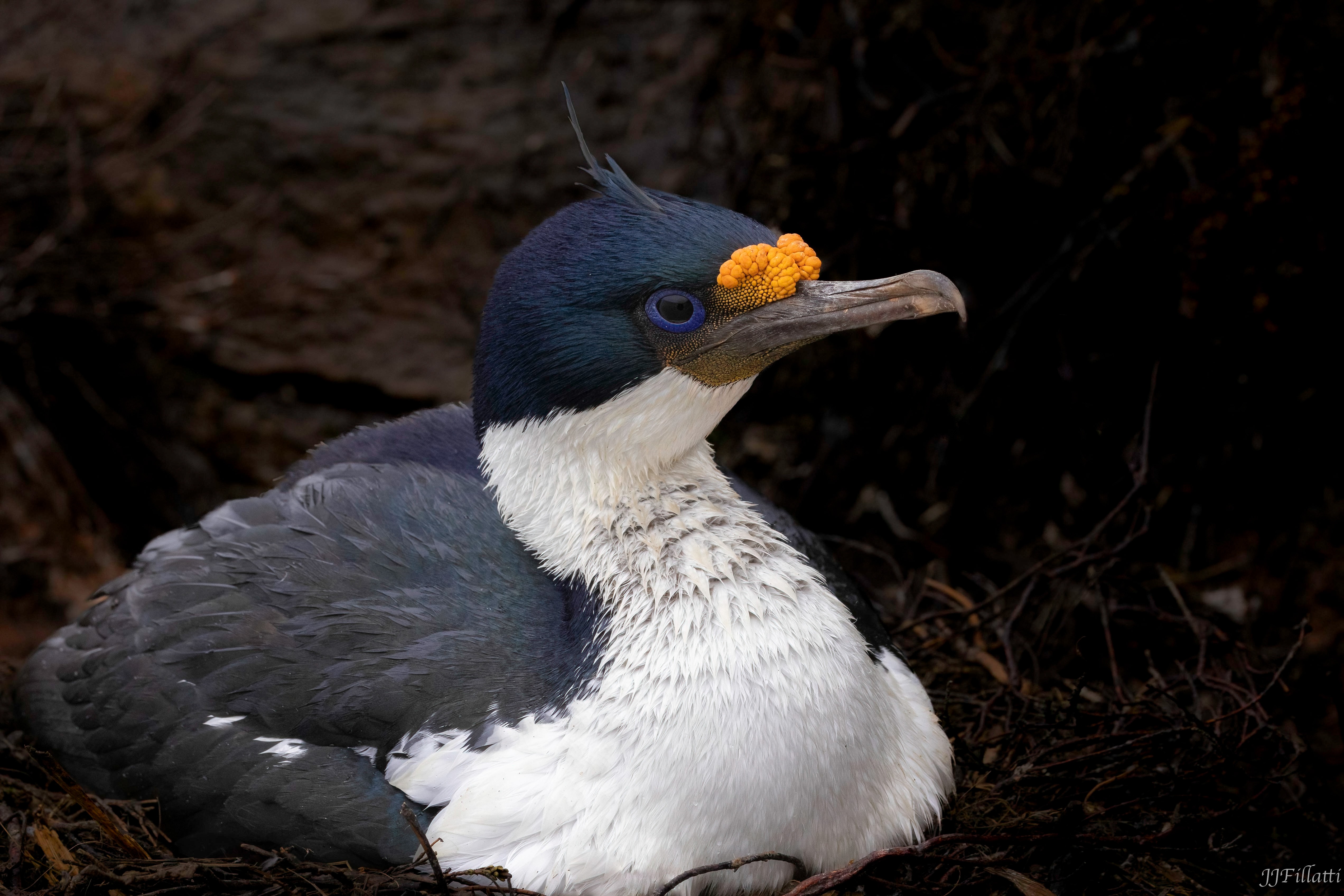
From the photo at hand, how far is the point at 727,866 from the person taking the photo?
83.4 inches

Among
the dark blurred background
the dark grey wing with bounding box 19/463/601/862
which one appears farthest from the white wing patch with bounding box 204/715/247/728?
the dark blurred background

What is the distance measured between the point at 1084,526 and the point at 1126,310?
70 centimetres

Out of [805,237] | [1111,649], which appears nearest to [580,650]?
[1111,649]

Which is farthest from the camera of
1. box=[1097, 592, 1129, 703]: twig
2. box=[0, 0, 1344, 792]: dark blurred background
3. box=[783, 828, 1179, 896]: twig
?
box=[0, 0, 1344, 792]: dark blurred background

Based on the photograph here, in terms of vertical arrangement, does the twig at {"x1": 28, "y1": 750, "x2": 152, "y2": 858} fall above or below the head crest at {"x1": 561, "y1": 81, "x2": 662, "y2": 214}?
below

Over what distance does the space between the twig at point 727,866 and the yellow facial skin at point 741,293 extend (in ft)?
3.11

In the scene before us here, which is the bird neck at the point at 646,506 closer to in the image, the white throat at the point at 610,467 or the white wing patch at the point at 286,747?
the white throat at the point at 610,467

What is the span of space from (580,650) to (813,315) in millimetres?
828

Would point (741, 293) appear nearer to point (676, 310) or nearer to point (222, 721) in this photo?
point (676, 310)

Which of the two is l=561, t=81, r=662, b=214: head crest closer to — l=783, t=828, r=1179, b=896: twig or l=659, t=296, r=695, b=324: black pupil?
l=659, t=296, r=695, b=324: black pupil

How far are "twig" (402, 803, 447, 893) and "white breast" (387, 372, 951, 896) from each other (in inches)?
1.4

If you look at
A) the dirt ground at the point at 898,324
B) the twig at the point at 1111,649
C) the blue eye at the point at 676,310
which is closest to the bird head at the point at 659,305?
the blue eye at the point at 676,310

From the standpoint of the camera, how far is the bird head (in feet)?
7.50

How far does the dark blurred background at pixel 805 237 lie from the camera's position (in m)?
3.31
